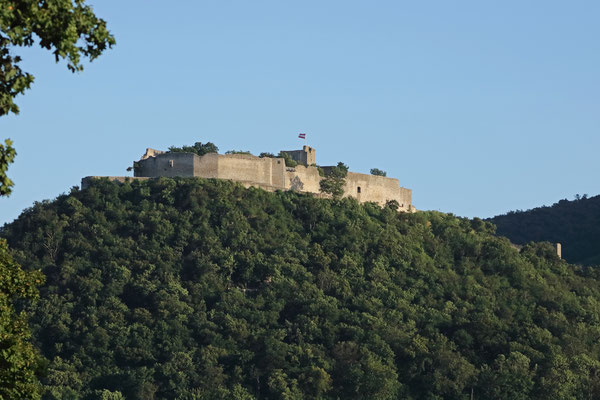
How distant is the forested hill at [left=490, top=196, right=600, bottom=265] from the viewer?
104062 mm

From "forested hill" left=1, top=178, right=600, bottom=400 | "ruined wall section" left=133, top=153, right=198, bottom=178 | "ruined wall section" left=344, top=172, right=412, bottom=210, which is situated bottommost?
"forested hill" left=1, top=178, right=600, bottom=400

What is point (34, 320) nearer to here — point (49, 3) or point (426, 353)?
point (426, 353)

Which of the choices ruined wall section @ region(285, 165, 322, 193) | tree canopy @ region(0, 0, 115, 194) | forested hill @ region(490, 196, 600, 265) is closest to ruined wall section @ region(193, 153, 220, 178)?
ruined wall section @ region(285, 165, 322, 193)

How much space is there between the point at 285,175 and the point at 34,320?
634 inches

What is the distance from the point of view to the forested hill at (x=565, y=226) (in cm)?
10406

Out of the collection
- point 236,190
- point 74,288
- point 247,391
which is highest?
point 236,190

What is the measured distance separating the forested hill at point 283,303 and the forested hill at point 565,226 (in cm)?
2670

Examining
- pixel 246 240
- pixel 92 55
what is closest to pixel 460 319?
pixel 246 240

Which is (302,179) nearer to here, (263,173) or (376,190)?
(263,173)

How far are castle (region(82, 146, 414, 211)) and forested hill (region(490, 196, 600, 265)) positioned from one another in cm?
2684

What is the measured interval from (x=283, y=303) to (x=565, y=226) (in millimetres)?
44818

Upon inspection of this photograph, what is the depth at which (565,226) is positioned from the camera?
108562 mm

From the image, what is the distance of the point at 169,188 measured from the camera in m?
72.2

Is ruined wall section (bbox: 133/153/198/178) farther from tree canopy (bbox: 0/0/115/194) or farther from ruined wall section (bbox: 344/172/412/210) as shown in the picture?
tree canopy (bbox: 0/0/115/194)
